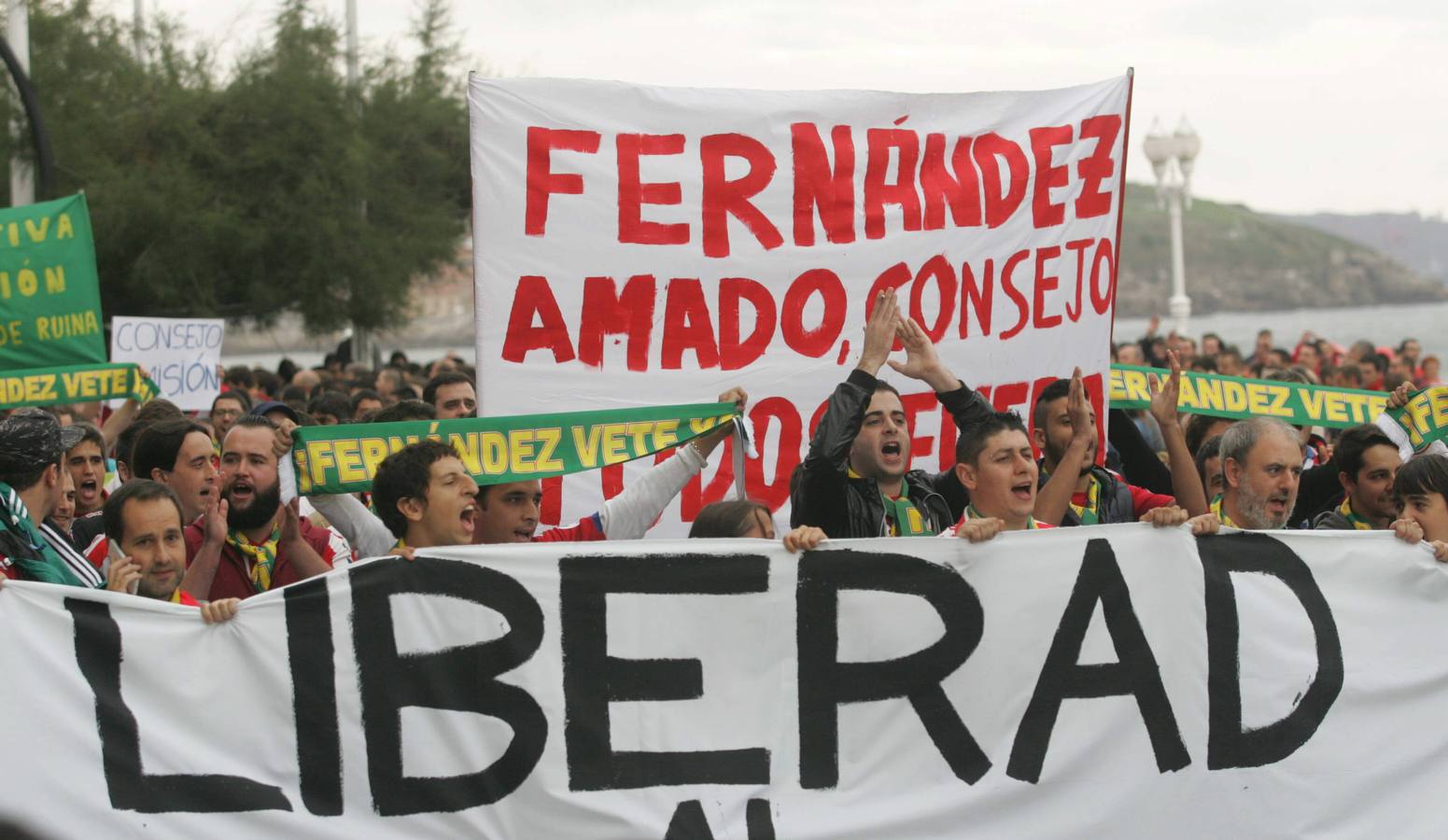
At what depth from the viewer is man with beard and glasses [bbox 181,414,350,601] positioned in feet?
16.7

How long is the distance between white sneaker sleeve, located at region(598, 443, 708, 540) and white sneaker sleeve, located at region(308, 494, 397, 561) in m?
0.69

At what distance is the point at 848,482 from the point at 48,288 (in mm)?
6070

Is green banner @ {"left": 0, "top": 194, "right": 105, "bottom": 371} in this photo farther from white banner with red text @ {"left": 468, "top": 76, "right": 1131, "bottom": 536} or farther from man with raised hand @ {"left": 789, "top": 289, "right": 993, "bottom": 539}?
man with raised hand @ {"left": 789, "top": 289, "right": 993, "bottom": 539}

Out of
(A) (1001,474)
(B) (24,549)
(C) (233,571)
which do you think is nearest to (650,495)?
(A) (1001,474)

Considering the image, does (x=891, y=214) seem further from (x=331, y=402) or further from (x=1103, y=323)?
(x=331, y=402)

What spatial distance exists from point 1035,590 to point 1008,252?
1.79 metres

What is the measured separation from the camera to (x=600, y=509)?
5.79 meters

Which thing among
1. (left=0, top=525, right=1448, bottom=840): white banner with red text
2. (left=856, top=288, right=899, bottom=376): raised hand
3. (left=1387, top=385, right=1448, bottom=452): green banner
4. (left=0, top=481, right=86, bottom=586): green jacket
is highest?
(left=856, top=288, right=899, bottom=376): raised hand

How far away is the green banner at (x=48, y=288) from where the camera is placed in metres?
9.61

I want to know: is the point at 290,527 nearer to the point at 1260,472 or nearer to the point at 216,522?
the point at 216,522

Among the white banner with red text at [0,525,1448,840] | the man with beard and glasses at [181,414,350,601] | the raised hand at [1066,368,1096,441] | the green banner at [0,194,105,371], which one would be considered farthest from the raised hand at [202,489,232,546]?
the green banner at [0,194,105,371]

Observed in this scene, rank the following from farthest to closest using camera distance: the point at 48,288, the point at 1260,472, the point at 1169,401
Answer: the point at 48,288
the point at 1169,401
the point at 1260,472

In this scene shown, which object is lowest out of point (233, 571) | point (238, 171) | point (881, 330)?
point (233, 571)

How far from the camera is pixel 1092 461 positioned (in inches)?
223
